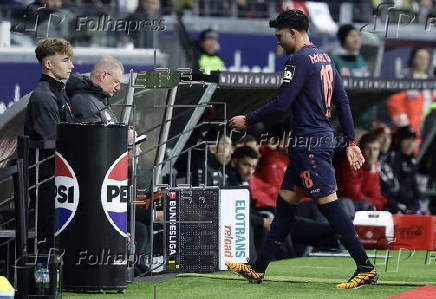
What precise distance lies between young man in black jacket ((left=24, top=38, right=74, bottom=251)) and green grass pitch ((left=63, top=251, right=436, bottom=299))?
64cm

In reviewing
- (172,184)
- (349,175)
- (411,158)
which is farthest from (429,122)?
(172,184)

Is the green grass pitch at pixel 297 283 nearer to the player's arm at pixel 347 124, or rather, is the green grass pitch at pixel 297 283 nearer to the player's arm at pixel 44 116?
the player's arm at pixel 347 124

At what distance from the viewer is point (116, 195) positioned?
9570 mm

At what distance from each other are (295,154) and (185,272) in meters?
1.71

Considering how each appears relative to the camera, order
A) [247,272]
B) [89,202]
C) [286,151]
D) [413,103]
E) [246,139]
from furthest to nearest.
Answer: [413,103] < [286,151] < [246,139] < [247,272] < [89,202]

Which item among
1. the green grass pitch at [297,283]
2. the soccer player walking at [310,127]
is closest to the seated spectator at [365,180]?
the green grass pitch at [297,283]

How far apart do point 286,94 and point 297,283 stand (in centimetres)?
157

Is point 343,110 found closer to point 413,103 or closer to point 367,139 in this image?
point 367,139

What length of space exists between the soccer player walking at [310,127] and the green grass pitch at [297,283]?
0.31 m

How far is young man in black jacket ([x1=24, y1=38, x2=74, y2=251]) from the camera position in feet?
32.4

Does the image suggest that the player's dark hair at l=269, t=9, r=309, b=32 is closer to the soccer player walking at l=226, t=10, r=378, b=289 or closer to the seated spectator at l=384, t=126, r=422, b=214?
the soccer player walking at l=226, t=10, r=378, b=289

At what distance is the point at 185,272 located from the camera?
1134 centimetres

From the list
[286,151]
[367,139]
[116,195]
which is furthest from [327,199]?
[367,139]

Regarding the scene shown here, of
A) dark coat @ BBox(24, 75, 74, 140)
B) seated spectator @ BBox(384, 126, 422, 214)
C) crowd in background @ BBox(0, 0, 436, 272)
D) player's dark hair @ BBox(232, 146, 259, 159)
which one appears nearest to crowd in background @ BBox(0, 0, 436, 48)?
crowd in background @ BBox(0, 0, 436, 272)
